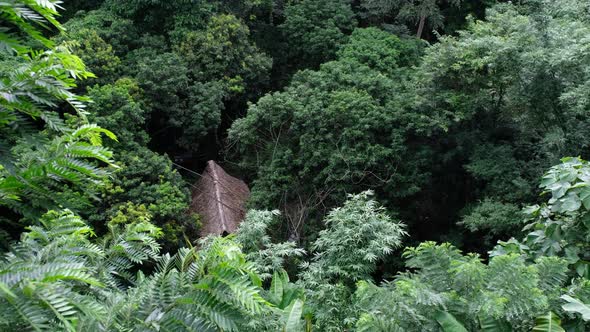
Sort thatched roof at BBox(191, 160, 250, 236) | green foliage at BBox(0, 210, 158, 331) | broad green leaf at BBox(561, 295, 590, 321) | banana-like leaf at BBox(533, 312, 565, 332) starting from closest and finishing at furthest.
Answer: green foliage at BBox(0, 210, 158, 331) → broad green leaf at BBox(561, 295, 590, 321) → banana-like leaf at BBox(533, 312, 565, 332) → thatched roof at BBox(191, 160, 250, 236)

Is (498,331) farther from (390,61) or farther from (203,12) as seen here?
(203,12)

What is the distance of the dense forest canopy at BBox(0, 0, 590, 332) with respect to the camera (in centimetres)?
339

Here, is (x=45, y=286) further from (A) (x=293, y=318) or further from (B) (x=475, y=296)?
(B) (x=475, y=296)

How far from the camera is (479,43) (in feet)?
35.3

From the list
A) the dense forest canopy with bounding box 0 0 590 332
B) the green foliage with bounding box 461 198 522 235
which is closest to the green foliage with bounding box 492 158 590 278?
the dense forest canopy with bounding box 0 0 590 332

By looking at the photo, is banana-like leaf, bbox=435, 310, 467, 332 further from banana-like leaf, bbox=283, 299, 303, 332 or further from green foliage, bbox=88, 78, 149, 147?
green foliage, bbox=88, 78, 149, 147

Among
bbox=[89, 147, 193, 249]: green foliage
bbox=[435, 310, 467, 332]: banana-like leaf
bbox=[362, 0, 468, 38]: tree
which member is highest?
bbox=[362, 0, 468, 38]: tree

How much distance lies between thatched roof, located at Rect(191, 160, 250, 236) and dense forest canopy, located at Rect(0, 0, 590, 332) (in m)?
0.45

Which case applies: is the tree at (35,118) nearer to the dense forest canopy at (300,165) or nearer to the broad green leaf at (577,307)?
the dense forest canopy at (300,165)

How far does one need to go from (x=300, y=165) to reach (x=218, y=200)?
2.19 m

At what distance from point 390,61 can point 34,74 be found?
13.1 meters

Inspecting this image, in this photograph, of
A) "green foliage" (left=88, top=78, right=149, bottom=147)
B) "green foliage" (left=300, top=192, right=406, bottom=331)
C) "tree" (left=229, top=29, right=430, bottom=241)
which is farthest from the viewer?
"green foliage" (left=88, top=78, right=149, bottom=147)

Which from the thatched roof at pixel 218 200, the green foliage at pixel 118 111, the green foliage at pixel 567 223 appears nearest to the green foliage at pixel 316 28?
the thatched roof at pixel 218 200

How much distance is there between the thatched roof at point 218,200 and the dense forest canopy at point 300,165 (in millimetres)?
452
